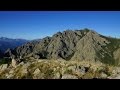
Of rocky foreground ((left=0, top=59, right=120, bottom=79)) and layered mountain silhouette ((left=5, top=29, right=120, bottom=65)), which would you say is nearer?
rocky foreground ((left=0, top=59, right=120, bottom=79))

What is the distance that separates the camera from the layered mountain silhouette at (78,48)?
12294cm

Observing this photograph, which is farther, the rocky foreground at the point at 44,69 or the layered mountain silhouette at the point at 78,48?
the layered mountain silhouette at the point at 78,48

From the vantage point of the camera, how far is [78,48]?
13550 centimetres

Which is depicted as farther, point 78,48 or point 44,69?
point 78,48

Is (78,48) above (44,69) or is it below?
above

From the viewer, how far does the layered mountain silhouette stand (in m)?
123
